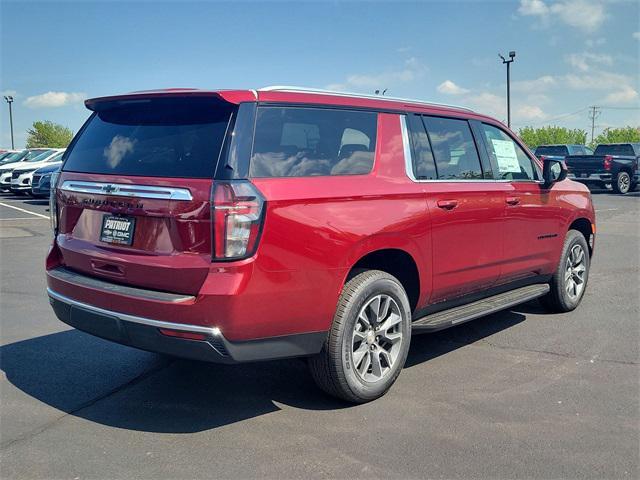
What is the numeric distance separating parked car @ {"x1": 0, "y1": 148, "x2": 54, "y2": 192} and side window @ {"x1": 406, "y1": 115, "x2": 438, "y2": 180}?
22818mm

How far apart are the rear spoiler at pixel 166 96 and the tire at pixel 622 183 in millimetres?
22150

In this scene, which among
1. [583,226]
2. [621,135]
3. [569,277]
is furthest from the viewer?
[621,135]

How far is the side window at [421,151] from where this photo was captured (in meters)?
4.48

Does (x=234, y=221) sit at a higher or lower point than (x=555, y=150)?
lower

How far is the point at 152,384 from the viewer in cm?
436

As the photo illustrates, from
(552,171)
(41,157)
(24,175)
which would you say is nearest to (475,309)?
(552,171)

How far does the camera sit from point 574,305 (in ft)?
21.0

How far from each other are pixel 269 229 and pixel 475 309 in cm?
217

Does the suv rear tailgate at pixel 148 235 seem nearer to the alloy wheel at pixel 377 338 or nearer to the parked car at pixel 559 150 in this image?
the alloy wheel at pixel 377 338

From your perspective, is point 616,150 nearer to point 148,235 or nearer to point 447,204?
point 447,204

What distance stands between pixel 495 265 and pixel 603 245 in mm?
6692

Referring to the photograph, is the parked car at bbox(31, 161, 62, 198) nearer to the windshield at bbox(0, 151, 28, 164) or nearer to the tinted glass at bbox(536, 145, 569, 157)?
the windshield at bbox(0, 151, 28, 164)

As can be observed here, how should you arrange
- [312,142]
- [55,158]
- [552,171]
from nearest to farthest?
[312,142]
[552,171]
[55,158]

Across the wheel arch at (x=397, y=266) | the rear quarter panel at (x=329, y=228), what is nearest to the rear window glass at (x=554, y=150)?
the wheel arch at (x=397, y=266)
